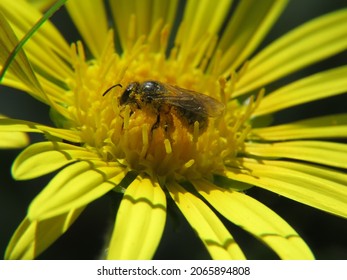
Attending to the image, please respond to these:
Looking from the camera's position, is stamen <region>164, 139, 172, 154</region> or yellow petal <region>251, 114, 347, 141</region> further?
yellow petal <region>251, 114, 347, 141</region>

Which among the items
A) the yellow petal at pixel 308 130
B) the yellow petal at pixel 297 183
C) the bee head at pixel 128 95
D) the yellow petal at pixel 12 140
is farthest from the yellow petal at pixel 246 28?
the yellow petal at pixel 12 140

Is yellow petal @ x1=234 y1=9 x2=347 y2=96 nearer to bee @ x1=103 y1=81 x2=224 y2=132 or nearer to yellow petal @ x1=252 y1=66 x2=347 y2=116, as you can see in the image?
yellow petal @ x1=252 y1=66 x2=347 y2=116

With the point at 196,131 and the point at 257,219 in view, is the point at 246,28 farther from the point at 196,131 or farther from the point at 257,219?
the point at 257,219

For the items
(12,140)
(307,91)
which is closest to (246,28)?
(307,91)

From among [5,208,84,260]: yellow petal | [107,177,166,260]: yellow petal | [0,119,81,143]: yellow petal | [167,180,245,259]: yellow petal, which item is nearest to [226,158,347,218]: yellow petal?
[167,180,245,259]: yellow petal
